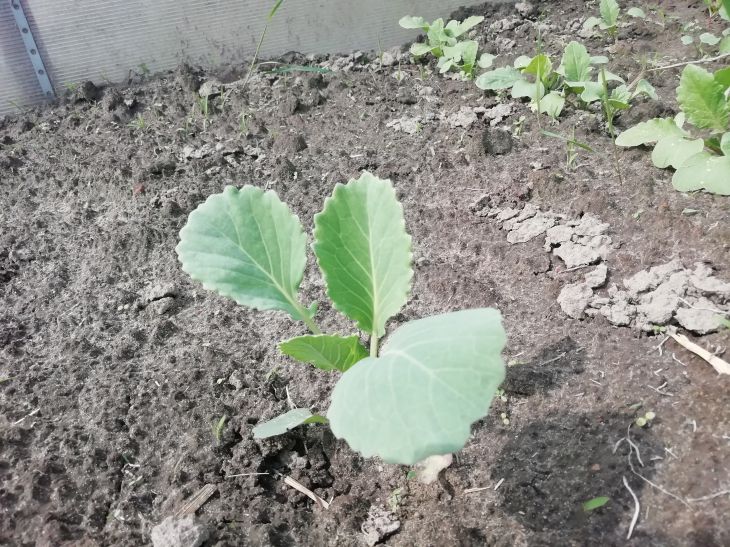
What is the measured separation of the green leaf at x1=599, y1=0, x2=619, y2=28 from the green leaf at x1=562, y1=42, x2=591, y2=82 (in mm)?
447

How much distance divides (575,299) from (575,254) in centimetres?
17

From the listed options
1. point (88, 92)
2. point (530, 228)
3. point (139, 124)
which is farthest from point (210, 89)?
point (530, 228)

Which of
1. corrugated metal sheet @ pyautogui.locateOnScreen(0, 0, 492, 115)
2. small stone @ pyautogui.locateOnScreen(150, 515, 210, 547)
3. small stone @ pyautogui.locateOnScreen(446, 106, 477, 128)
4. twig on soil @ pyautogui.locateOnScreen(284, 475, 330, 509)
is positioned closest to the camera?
small stone @ pyautogui.locateOnScreen(150, 515, 210, 547)

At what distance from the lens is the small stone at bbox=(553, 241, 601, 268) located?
1.50 metres

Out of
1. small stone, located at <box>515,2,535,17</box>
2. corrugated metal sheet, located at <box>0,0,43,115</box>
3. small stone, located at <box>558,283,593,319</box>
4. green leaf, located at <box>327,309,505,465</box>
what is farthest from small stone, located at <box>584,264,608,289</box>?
corrugated metal sheet, located at <box>0,0,43,115</box>

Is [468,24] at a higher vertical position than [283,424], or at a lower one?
higher

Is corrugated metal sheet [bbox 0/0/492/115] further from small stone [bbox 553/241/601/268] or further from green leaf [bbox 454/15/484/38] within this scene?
small stone [bbox 553/241/601/268]

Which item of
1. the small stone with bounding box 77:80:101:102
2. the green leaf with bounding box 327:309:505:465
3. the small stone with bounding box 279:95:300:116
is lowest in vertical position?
the small stone with bounding box 279:95:300:116

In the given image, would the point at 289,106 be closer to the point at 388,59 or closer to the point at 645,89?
the point at 388,59

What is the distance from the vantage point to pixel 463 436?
0.77m

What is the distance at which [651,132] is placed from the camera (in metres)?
1.73

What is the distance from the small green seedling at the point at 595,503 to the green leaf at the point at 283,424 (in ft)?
1.73

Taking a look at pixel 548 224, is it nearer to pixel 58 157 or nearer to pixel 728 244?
pixel 728 244


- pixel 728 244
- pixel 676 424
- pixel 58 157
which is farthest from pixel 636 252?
pixel 58 157
